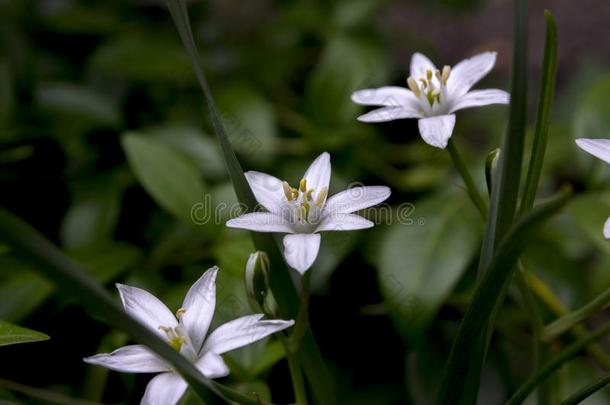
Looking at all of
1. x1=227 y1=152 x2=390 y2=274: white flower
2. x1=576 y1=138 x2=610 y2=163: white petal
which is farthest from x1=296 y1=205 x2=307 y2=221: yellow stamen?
x1=576 y1=138 x2=610 y2=163: white petal

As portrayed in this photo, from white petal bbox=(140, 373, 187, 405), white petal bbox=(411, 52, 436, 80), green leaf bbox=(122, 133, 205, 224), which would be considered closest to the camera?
white petal bbox=(140, 373, 187, 405)

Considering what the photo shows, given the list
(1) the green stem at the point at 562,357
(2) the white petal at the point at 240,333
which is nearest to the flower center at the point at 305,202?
(2) the white petal at the point at 240,333

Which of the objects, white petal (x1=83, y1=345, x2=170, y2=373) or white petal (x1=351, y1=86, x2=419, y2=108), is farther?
white petal (x1=351, y1=86, x2=419, y2=108)

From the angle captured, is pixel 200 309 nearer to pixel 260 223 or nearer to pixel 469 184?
pixel 260 223

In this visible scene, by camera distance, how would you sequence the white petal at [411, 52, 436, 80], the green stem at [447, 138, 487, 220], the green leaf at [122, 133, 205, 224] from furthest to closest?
the green leaf at [122, 133, 205, 224]
the white petal at [411, 52, 436, 80]
the green stem at [447, 138, 487, 220]

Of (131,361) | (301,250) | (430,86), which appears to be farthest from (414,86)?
(131,361)

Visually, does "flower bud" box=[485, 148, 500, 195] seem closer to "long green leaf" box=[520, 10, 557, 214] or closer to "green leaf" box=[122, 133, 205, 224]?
"long green leaf" box=[520, 10, 557, 214]

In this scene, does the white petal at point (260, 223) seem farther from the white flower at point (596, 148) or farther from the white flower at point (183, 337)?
the white flower at point (596, 148)
